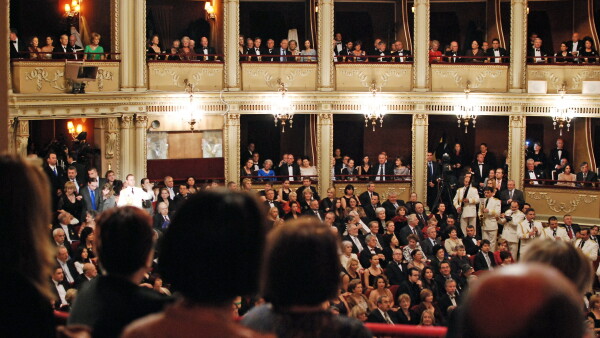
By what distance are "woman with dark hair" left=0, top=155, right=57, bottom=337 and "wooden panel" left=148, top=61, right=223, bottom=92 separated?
16.3 m

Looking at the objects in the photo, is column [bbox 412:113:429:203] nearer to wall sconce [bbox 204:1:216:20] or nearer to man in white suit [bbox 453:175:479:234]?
man in white suit [bbox 453:175:479:234]

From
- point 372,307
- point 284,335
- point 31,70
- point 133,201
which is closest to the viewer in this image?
point 284,335

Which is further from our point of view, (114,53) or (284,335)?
(114,53)

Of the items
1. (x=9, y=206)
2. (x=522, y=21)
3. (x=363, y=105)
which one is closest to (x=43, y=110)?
(x=363, y=105)

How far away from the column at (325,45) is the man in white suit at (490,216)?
4290 mm

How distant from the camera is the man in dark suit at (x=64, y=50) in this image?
17375 millimetres

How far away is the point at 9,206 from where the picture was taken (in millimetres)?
2705

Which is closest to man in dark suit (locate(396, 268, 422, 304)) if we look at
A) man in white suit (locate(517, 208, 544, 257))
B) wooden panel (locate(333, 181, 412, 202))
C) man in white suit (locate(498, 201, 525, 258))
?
man in white suit (locate(517, 208, 544, 257))

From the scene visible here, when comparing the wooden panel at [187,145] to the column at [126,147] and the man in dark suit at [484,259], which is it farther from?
the man in dark suit at [484,259]

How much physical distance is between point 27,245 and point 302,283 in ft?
2.63

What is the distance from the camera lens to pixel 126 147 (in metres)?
18.4

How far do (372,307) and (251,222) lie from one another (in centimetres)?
812

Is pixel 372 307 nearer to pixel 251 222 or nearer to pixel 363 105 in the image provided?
pixel 251 222

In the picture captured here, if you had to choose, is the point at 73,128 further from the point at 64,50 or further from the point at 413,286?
the point at 413,286
